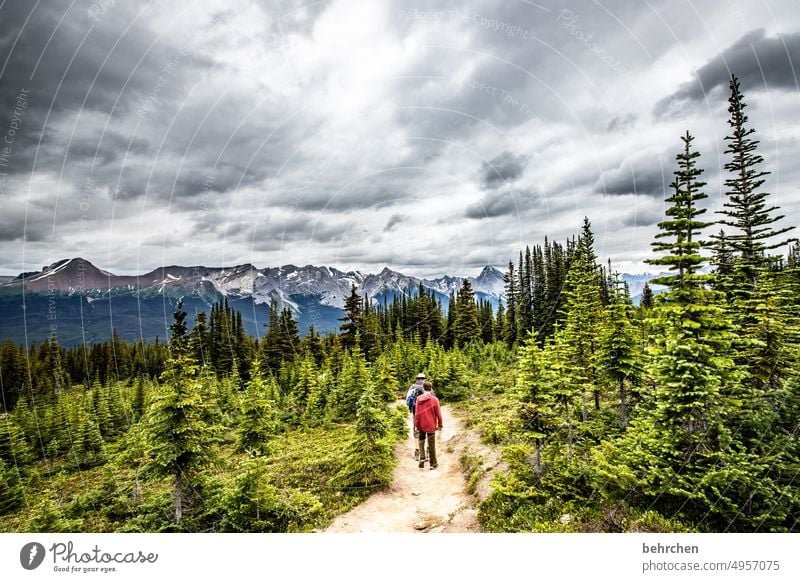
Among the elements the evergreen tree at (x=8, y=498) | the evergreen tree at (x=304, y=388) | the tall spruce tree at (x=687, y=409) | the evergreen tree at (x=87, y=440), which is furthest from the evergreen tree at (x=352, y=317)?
the tall spruce tree at (x=687, y=409)

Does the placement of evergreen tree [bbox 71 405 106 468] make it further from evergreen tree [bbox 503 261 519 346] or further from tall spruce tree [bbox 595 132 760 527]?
evergreen tree [bbox 503 261 519 346]

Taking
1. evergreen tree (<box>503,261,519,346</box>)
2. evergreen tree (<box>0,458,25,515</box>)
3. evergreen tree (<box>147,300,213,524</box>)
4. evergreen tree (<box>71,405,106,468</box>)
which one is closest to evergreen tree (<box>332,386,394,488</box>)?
evergreen tree (<box>147,300,213,524</box>)

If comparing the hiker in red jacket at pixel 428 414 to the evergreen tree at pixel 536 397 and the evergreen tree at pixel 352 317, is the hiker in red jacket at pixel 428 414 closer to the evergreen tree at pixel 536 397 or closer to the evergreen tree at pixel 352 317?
the evergreen tree at pixel 536 397

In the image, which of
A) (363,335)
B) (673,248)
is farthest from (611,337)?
(363,335)

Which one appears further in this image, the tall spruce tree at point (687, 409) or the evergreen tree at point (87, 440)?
the evergreen tree at point (87, 440)

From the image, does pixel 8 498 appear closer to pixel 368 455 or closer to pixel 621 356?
pixel 368 455

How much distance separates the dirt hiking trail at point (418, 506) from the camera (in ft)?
24.6

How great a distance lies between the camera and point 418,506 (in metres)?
8.40
